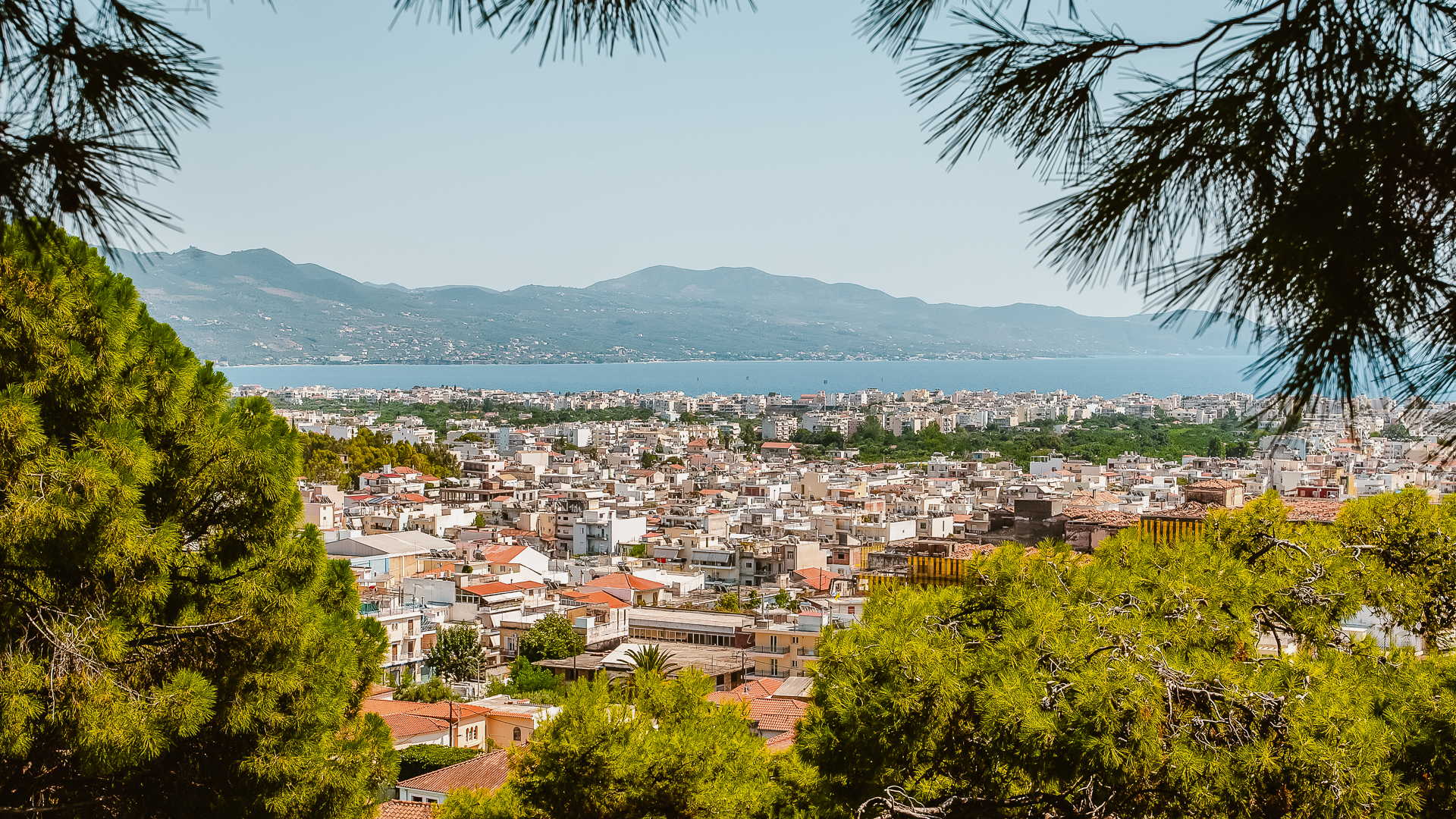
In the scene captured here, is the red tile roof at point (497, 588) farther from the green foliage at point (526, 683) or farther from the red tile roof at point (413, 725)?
the red tile roof at point (413, 725)

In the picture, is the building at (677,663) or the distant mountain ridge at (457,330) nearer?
the building at (677,663)

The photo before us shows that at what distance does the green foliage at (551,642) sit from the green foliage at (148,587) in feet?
42.5

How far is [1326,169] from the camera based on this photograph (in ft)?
4.21

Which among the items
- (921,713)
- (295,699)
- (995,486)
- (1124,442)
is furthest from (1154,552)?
(1124,442)

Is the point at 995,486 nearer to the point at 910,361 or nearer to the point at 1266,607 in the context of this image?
the point at 1266,607

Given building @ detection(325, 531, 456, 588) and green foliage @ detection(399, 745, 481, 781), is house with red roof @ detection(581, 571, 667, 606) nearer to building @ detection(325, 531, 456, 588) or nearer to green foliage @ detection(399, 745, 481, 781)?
building @ detection(325, 531, 456, 588)

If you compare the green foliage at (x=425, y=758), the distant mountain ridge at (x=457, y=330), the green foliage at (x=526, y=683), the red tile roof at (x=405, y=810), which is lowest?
the green foliage at (x=526, y=683)

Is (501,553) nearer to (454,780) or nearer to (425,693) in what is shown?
(425,693)

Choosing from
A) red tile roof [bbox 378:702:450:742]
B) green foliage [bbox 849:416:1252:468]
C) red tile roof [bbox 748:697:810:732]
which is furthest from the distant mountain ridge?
red tile roof [bbox 748:697:810:732]

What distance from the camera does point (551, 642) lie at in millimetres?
17906

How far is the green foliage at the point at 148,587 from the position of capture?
3.78 metres

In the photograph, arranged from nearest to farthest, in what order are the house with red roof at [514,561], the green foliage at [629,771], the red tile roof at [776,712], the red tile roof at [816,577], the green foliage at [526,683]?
the green foliage at [629,771], the red tile roof at [776,712], the green foliage at [526,683], the red tile roof at [816,577], the house with red roof at [514,561]

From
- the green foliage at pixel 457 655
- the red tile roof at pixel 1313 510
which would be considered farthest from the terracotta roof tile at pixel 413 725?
the red tile roof at pixel 1313 510

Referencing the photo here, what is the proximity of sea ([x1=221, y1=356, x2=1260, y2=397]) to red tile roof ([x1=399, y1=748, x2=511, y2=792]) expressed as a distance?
104 metres
